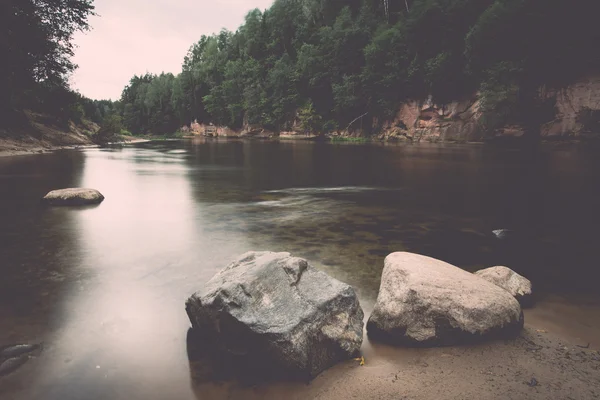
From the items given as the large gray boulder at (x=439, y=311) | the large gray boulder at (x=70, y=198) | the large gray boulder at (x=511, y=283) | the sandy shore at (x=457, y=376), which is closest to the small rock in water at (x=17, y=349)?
the sandy shore at (x=457, y=376)

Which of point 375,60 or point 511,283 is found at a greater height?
point 375,60

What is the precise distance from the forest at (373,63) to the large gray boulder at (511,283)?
91.2 ft

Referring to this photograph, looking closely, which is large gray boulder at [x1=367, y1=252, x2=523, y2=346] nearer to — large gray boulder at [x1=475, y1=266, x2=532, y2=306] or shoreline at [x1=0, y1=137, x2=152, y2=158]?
large gray boulder at [x1=475, y1=266, x2=532, y2=306]

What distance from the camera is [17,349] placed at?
3.69m

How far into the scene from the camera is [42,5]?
77.5ft

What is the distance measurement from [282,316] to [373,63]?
55.4 meters

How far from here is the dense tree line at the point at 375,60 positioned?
34844 millimetres

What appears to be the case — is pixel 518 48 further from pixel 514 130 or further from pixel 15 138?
pixel 15 138

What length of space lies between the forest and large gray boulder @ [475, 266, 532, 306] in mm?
27788

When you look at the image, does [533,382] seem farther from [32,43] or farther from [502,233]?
[32,43]

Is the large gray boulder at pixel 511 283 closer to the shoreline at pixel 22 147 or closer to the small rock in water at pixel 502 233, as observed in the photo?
the small rock in water at pixel 502 233

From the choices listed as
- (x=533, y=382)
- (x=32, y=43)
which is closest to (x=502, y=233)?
(x=533, y=382)

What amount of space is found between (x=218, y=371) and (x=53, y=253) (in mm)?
5078

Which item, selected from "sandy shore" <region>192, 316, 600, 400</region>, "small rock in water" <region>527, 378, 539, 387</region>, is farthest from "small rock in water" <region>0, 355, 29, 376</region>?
"small rock in water" <region>527, 378, 539, 387</region>
